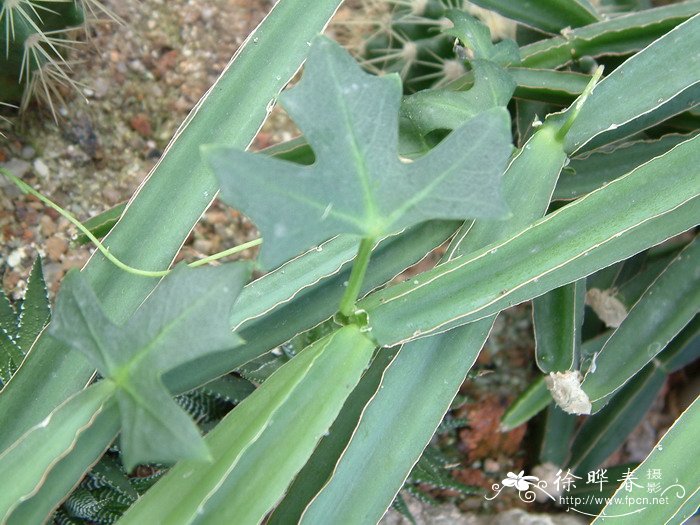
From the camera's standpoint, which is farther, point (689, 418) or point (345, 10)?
point (345, 10)

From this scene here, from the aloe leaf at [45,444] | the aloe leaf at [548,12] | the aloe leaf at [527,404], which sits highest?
the aloe leaf at [548,12]

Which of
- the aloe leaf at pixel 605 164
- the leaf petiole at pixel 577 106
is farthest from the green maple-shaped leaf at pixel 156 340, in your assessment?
the aloe leaf at pixel 605 164

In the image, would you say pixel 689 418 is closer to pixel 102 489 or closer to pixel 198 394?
pixel 198 394

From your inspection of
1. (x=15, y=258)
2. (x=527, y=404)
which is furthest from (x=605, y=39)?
(x=15, y=258)

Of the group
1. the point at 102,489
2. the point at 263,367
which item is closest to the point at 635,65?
the point at 263,367

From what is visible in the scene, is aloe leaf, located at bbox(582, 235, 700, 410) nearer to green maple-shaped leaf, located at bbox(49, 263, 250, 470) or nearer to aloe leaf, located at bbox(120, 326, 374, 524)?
aloe leaf, located at bbox(120, 326, 374, 524)

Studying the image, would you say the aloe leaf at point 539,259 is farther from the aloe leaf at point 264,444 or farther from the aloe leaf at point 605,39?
the aloe leaf at point 605,39
